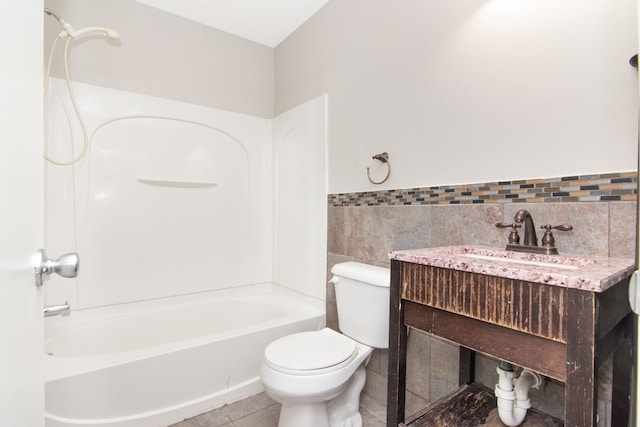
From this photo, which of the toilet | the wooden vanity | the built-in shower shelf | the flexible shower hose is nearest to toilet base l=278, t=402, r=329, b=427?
the toilet

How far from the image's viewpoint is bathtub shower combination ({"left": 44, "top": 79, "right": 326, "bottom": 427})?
5.32 ft

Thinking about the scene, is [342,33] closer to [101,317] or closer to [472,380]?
[472,380]

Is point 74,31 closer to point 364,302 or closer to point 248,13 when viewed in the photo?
point 248,13

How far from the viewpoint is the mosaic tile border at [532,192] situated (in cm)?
99

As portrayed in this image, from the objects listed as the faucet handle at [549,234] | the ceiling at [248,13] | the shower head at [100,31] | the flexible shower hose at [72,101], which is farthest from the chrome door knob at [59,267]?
the ceiling at [248,13]

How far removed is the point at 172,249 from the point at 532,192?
2.17m

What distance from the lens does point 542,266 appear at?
0.95 m

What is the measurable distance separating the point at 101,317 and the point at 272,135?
1.77 m

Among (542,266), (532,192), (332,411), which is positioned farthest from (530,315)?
(332,411)

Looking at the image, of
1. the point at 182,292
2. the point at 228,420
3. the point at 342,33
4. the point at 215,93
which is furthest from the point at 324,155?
the point at 228,420

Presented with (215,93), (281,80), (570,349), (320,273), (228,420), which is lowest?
(228,420)

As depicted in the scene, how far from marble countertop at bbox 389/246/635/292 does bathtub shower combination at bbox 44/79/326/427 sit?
1165 mm

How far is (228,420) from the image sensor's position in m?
1.72

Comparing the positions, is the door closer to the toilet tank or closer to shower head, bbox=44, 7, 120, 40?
the toilet tank
